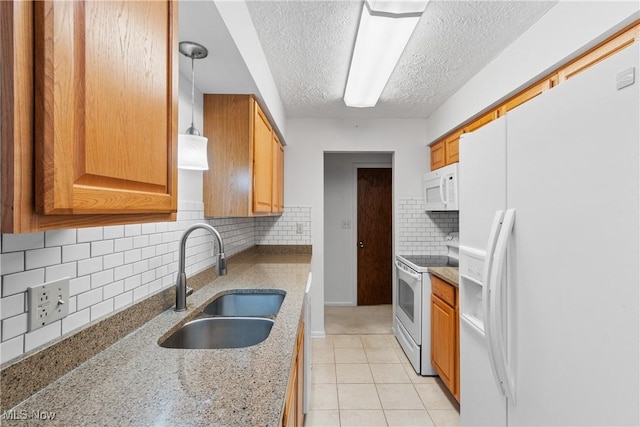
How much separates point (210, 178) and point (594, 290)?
188 cm

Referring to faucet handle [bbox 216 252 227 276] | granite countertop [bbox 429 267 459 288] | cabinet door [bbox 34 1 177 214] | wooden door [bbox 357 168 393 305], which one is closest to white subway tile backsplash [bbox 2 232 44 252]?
cabinet door [bbox 34 1 177 214]

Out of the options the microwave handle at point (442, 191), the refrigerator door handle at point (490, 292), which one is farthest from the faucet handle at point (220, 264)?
the microwave handle at point (442, 191)

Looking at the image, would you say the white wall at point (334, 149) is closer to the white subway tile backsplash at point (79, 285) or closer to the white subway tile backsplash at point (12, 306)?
the white subway tile backsplash at point (79, 285)

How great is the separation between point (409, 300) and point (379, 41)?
7.15ft

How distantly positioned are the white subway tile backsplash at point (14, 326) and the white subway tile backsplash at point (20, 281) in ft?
0.19

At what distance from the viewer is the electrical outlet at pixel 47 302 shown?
0.76m

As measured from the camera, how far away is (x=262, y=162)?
2.26 metres

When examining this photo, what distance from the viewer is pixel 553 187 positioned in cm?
91

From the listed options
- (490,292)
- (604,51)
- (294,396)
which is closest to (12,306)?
(294,396)

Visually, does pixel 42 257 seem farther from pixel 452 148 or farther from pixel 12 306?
pixel 452 148

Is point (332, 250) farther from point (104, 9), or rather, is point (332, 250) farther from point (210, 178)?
point (104, 9)

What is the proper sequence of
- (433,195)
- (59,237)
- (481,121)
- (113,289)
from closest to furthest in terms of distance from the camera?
(59,237) < (113,289) < (481,121) < (433,195)

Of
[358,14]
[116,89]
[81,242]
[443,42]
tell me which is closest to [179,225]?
[81,242]

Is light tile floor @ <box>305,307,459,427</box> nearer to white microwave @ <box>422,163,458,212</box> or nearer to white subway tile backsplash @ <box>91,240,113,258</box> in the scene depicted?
white microwave @ <box>422,163,458,212</box>
